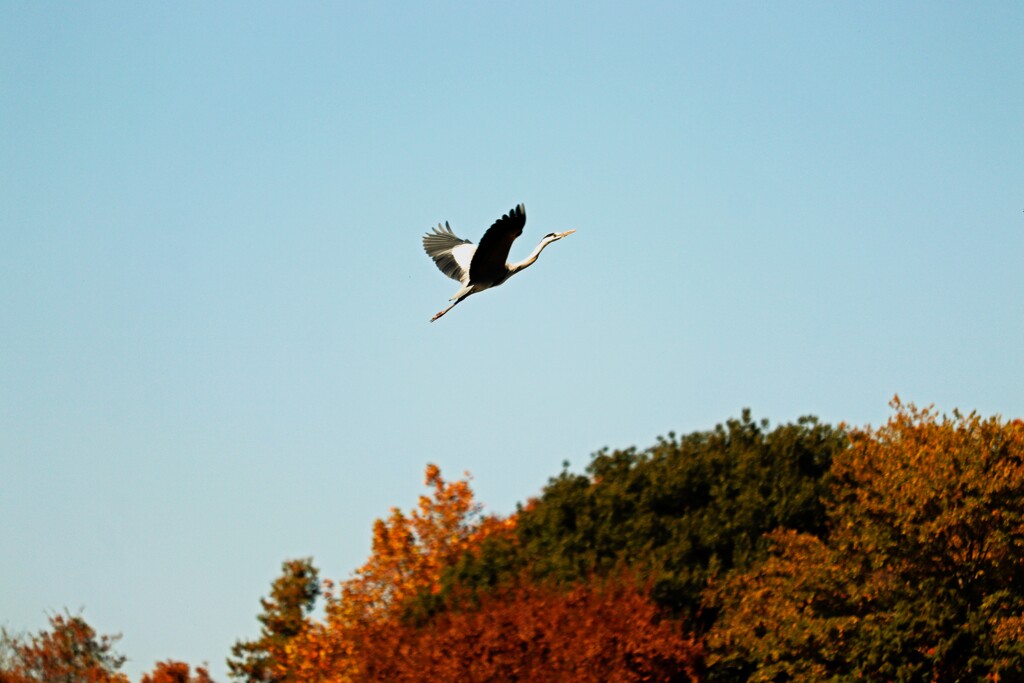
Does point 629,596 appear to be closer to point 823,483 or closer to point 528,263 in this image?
point 823,483

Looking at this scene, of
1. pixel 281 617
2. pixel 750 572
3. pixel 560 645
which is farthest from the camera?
pixel 281 617

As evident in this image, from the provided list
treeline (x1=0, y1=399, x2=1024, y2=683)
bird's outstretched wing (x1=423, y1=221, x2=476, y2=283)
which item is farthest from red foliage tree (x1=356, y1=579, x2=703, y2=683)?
bird's outstretched wing (x1=423, y1=221, x2=476, y2=283)

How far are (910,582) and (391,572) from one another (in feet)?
61.7

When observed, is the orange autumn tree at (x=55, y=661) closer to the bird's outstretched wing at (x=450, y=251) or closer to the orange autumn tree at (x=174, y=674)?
the orange autumn tree at (x=174, y=674)

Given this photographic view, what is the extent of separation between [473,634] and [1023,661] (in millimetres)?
10920

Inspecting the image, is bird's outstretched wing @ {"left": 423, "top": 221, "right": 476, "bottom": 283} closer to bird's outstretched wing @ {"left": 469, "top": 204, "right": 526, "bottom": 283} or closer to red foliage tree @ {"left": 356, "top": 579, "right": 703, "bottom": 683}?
bird's outstretched wing @ {"left": 469, "top": 204, "right": 526, "bottom": 283}

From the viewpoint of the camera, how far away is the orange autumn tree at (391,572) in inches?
1747

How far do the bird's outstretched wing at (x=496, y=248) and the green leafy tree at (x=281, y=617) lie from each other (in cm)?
5185

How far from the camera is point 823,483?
37594mm

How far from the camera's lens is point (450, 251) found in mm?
21297

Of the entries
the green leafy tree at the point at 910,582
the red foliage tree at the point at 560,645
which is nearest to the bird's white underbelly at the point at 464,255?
the red foliage tree at the point at 560,645

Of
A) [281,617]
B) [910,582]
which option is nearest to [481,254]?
[910,582]

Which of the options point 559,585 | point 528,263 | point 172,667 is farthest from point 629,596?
point 172,667

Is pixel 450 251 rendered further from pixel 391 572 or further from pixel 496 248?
pixel 391 572
